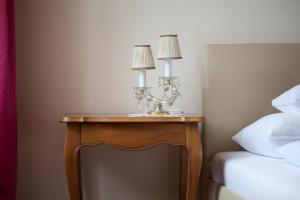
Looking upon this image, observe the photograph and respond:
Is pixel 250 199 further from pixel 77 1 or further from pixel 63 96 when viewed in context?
pixel 77 1

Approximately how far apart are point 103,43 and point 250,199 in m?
1.11

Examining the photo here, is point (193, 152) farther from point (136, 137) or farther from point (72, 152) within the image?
point (72, 152)

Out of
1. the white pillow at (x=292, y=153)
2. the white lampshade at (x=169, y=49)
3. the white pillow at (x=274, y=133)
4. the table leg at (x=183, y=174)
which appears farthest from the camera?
the table leg at (x=183, y=174)

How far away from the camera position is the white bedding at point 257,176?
1.13 meters

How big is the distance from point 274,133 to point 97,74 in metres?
0.94

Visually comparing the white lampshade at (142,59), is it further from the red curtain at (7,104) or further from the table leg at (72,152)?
the red curtain at (7,104)

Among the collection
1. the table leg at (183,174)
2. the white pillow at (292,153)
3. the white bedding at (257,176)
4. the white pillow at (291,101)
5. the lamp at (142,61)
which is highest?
the lamp at (142,61)

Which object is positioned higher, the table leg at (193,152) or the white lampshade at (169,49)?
the white lampshade at (169,49)

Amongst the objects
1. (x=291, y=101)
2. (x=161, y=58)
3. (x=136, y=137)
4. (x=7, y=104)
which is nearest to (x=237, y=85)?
(x=291, y=101)

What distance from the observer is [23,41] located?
200cm

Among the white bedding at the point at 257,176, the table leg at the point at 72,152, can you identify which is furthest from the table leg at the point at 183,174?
the table leg at the point at 72,152

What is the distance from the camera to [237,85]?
1.95 meters

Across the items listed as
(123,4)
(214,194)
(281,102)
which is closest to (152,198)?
(214,194)

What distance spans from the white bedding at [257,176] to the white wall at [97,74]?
0.46 meters
